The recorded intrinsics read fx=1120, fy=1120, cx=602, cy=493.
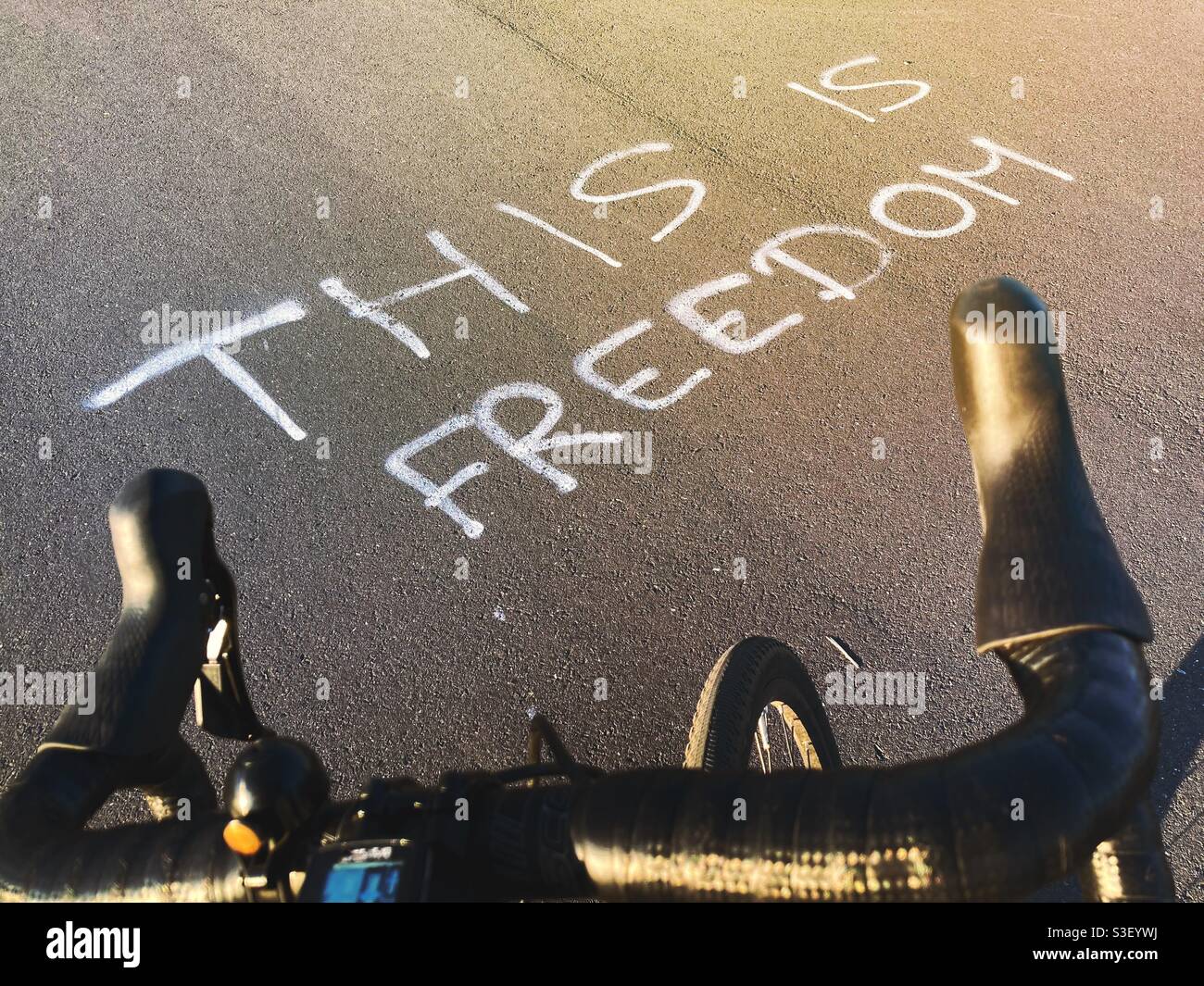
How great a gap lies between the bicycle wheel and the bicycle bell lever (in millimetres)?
923

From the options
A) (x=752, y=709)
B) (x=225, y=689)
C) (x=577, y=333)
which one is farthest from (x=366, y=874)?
(x=577, y=333)

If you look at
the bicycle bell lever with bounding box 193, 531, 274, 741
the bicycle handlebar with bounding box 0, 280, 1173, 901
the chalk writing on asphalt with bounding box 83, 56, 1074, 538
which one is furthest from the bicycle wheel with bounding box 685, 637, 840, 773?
the chalk writing on asphalt with bounding box 83, 56, 1074, 538

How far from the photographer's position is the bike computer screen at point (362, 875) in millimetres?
1170

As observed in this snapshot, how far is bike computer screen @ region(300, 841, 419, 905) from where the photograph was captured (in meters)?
1.17

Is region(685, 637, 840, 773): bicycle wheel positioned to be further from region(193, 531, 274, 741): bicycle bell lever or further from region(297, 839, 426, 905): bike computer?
region(297, 839, 426, 905): bike computer

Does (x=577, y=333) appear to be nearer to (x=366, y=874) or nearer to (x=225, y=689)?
(x=225, y=689)

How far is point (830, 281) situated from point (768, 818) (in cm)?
522

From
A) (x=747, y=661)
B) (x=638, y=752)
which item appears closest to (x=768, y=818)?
(x=747, y=661)

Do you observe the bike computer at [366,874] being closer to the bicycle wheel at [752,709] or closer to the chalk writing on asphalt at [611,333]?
the bicycle wheel at [752,709]

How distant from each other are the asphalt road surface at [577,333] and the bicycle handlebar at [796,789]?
2.34m

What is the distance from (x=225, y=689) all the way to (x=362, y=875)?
0.76m

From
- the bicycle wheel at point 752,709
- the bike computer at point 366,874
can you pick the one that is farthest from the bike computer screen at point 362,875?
the bicycle wheel at point 752,709
